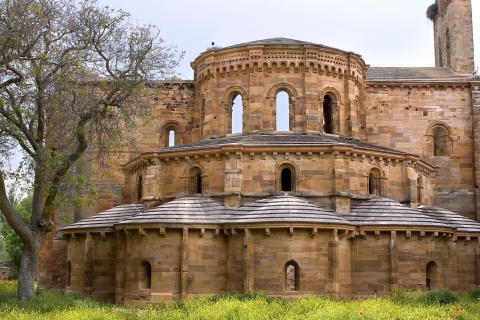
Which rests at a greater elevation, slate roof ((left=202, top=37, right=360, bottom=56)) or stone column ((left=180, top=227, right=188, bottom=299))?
slate roof ((left=202, top=37, right=360, bottom=56))

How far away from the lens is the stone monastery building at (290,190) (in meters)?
24.5

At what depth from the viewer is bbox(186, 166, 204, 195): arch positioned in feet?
90.8

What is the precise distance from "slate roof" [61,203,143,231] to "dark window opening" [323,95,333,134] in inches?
390

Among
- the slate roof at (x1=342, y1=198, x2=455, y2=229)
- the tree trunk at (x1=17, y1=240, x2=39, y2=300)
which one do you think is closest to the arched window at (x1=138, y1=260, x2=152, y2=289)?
the tree trunk at (x1=17, y1=240, x2=39, y2=300)

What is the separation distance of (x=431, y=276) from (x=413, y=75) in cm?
1424

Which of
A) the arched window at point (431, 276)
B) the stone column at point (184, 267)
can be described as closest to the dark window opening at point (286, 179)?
the stone column at point (184, 267)

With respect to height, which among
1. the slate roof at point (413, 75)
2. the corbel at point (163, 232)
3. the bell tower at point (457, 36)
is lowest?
the corbel at point (163, 232)

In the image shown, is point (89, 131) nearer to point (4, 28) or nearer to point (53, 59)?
point (53, 59)

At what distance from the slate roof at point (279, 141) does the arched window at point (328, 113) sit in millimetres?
1237

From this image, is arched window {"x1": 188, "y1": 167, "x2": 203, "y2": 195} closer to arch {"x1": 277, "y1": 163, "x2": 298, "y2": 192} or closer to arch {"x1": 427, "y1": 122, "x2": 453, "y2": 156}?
arch {"x1": 277, "y1": 163, "x2": 298, "y2": 192}

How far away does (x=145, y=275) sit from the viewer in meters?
25.0

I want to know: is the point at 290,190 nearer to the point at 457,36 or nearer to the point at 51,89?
the point at 51,89

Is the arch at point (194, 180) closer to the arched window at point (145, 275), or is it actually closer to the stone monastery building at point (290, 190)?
the stone monastery building at point (290, 190)

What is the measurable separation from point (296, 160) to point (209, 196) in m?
3.96
